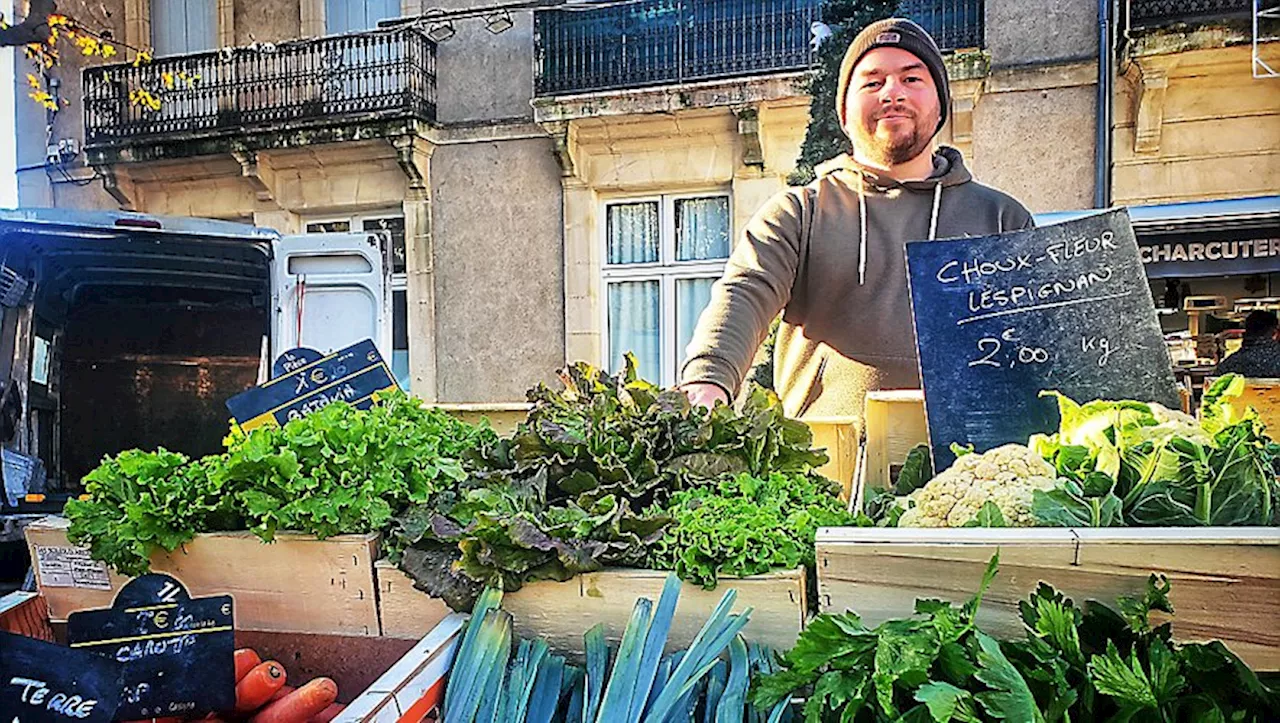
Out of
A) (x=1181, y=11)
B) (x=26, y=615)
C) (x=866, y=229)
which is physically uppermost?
(x=1181, y=11)

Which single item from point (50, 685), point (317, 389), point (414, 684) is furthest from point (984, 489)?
point (317, 389)

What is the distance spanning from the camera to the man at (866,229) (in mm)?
2547

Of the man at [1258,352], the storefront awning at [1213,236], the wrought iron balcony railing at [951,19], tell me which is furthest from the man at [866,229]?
the wrought iron balcony railing at [951,19]

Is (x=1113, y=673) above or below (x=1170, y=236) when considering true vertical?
below

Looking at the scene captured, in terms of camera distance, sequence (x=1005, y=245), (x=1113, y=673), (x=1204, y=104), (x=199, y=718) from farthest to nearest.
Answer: (x=1204, y=104), (x=1005, y=245), (x=199, y=718), (x=1113, y=673)

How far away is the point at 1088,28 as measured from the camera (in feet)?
29.2

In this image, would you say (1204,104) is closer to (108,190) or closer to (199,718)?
(199,718)

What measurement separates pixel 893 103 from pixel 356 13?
34.0 ft

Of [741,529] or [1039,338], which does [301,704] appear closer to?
[741,529]

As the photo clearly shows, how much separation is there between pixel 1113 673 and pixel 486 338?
9691mm

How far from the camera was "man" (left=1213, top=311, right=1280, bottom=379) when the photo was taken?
238 inches

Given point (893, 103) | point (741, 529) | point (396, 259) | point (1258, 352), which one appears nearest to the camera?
point (741, 529)

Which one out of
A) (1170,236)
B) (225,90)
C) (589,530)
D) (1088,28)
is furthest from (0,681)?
(225,90)

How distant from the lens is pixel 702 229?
10273 mm
